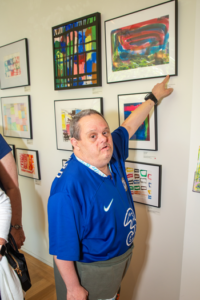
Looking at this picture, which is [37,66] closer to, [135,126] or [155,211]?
[135,126]

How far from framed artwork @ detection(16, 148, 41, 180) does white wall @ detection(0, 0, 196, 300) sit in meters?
0.06

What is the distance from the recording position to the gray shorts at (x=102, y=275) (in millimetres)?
1289

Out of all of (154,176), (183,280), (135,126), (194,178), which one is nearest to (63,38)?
(135,126)

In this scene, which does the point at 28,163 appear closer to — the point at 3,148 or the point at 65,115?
the point at 65,115

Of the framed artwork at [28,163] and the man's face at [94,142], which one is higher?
the man's face at [94,142]

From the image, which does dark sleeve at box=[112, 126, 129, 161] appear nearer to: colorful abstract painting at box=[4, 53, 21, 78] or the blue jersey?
the blue jersey

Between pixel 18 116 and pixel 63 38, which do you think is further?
pixel 18 116

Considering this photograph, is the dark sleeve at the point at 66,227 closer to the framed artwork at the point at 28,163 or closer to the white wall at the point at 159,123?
the white wall at the point at 159,123

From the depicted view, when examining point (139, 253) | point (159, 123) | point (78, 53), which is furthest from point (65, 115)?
point (139, 253)

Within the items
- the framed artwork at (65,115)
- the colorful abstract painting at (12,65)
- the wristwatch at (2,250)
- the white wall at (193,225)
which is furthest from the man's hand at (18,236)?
the colorful abstract painting at (12,65)

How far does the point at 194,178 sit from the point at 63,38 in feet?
5.25

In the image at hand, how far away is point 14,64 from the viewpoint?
262 centimetres

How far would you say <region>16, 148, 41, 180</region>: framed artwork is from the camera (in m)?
2.65

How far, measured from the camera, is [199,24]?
1388 millimetres
